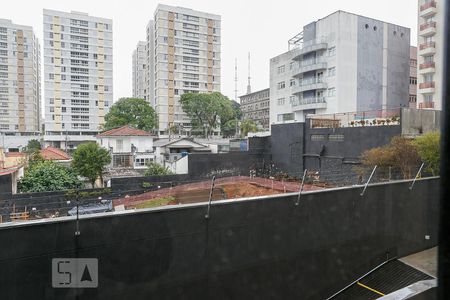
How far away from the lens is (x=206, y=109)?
42.6m

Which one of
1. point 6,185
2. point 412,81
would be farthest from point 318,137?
point 412,81

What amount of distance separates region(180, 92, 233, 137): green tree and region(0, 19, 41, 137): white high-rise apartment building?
2644 centimetres

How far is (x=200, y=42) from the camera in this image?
5109 cm

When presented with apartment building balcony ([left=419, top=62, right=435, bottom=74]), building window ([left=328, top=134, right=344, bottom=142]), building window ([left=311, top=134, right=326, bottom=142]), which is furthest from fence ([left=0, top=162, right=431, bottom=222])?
apartment building balcony ([left=419, top=62, right=435, bottom=74])

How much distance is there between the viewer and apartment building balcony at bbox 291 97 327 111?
94.3 ft

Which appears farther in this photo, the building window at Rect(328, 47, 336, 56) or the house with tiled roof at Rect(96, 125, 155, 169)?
the building window at Rect(328, 47, 336, 56)

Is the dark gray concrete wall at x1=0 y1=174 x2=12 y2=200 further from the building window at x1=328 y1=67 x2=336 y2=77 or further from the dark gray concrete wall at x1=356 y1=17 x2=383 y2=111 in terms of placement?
the dark gray concrete wall at x1=356 y1=17 x2=383 y2=111

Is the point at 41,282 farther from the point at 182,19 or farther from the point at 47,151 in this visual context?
the point at 182,19

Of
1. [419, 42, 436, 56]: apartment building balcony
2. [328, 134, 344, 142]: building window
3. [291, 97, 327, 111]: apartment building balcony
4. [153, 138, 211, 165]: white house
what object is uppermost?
[419, 42, 436, 56]: apartment building balcony

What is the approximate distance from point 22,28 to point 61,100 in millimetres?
15527

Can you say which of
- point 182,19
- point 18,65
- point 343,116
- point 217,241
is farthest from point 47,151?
point 18,65

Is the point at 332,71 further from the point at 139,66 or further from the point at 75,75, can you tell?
the point at 139,66
